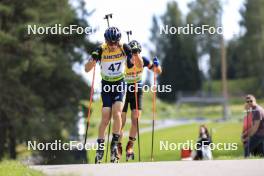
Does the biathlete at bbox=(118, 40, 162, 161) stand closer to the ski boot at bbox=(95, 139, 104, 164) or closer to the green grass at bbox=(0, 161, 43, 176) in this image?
the ski boot at bbox=(95, 139, 104, 164)

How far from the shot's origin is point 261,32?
8019cm

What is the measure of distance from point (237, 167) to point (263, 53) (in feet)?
238

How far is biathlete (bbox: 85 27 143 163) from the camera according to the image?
39.6 ft

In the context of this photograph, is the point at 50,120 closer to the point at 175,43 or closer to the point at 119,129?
the point at 119,129

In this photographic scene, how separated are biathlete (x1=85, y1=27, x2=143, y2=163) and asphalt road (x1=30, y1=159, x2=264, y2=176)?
5.62 feet

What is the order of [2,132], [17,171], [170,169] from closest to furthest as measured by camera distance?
[17,171], [170,169], [2,132]

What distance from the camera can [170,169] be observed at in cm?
989

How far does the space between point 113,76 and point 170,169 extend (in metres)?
2.73

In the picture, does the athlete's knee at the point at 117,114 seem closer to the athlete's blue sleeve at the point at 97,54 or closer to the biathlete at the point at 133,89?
the biathlete at the point at 133,89

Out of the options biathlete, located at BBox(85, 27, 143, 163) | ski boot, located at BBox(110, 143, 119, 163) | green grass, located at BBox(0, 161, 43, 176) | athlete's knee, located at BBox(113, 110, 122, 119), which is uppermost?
biathlete, located at BBox(85, 27, 143, 163)

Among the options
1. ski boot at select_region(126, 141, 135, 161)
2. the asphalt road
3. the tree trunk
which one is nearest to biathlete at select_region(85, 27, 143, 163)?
ski boot at select_region(126, 141, 135, 161)

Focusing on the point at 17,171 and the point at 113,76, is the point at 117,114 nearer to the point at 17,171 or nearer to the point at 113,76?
the point at 113,76

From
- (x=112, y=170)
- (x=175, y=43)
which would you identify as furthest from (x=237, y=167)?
(x=175, y=43)

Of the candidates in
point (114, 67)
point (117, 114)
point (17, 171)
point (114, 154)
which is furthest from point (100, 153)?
point (17, 171)
